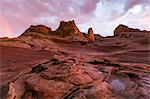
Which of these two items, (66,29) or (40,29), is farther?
(66,29)

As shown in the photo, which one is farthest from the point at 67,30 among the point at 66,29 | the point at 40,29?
the point at 40,29

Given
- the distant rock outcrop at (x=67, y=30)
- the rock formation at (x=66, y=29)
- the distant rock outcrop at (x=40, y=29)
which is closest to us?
the distant rock outcrop at (x=40, y=29)

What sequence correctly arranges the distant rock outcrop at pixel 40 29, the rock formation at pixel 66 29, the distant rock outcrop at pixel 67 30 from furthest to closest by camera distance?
the rock formation at pixel 66 29
the distant rock outcrop at pixel 67 30
the distant rock outcrop at pixel 40 29

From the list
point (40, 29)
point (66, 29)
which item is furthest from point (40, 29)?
point (66, 29)

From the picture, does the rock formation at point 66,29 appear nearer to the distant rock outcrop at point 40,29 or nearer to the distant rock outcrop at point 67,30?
the distant rock outcrop at point 67,30

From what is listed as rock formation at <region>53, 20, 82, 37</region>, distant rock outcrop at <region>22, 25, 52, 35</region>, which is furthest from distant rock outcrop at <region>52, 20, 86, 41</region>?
distant rock outcrop at <region>22, 25, 52, 35</region>

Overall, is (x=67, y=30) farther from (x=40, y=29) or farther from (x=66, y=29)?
(x=40, y=29)

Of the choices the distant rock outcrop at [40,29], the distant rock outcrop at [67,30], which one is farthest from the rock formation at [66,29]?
the distant rock outcrop at [40,29]

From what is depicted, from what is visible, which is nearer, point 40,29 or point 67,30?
point 40,29

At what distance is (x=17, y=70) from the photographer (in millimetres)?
9977

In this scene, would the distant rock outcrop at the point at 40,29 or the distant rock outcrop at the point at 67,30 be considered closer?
the distant rock outcrop at the point at 40,29

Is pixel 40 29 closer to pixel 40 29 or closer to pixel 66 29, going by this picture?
pixel 40 29

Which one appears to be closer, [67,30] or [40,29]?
[40,29]

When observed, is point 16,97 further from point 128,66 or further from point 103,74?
point 128,66
